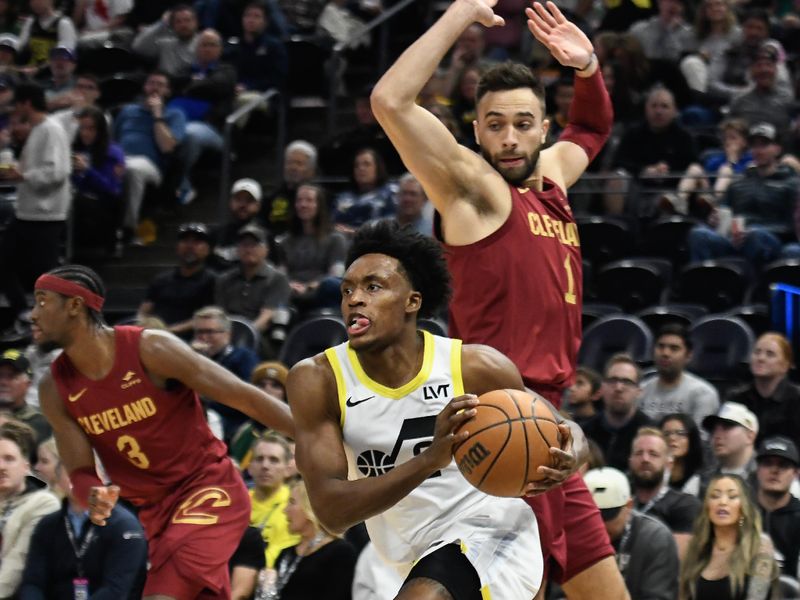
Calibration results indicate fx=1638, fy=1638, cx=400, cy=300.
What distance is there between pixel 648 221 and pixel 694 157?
923 mm

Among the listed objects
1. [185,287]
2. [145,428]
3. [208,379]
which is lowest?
[185,287]

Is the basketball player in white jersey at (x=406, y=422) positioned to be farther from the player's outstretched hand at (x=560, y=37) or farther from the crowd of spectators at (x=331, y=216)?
the player's outstretched hand at (x=560, y=37)

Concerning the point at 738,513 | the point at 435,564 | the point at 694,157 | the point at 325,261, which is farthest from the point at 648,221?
the point at 435,564

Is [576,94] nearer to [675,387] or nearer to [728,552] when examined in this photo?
[728,552]

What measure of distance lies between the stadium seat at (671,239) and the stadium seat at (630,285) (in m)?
0.52

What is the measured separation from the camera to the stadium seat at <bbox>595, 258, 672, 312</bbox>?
1226 centimetres

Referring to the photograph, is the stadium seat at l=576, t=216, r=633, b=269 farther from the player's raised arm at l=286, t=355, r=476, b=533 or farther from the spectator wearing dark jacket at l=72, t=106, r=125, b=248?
the player's raised arm at l=286, t=355, r=476, b=533

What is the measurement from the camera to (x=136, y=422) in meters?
7.04

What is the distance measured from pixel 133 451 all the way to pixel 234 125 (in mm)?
8804

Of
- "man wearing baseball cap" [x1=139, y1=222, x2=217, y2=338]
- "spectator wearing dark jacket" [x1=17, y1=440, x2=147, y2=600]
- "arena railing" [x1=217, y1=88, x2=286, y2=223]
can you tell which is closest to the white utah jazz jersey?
"spectator wearing dark jacket" [x1=17, y1=440, x2=147, y2=600]

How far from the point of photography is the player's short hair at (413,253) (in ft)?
18.1

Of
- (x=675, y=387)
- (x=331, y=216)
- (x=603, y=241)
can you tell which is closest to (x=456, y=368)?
(x=675, y=387)

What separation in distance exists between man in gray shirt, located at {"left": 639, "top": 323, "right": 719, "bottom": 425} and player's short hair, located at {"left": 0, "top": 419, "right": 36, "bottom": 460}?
13.2ft

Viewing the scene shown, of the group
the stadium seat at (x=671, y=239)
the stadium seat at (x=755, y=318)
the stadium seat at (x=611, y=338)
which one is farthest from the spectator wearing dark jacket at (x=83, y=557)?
the stadium seat at (x=671, y=239)
